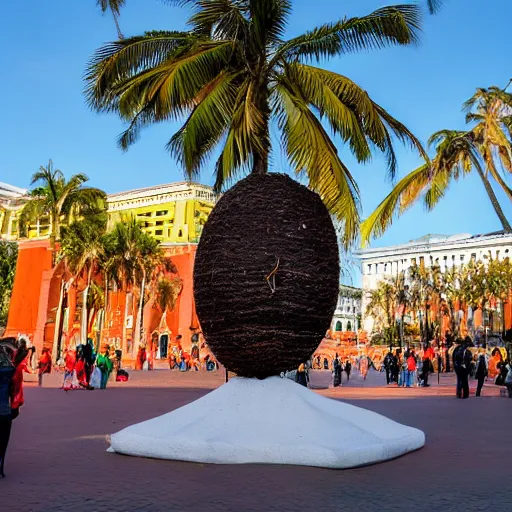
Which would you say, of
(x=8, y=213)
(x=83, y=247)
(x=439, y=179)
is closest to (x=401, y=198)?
(x=439, y=179)

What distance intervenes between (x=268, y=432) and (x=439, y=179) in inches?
524

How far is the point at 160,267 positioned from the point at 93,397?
30099 mm

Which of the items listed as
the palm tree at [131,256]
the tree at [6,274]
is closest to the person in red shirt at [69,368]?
the palm tree at [131,256]

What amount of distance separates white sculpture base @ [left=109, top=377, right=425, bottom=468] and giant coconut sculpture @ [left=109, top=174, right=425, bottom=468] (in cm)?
1

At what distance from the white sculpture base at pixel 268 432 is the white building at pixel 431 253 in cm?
8337

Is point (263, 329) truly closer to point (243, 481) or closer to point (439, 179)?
point (243, 481)

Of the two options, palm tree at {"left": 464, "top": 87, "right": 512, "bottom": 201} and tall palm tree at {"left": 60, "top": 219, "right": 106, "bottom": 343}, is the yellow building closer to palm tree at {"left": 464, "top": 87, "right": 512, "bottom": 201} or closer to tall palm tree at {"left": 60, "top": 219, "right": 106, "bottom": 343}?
tall palm tree at {"left": 60, "top": 219, "right": 106, "bottom": 343}

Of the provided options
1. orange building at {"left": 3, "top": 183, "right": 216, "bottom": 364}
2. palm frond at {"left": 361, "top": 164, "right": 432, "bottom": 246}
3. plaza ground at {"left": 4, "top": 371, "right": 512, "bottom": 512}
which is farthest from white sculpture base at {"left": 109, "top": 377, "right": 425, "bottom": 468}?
orange building at {"left": 3, "top": 183, "right": 216, "bottom": 364}

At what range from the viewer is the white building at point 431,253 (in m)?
98.4

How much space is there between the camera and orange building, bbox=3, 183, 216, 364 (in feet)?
143

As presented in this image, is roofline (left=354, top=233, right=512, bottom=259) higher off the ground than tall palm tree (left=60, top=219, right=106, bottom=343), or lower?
higher

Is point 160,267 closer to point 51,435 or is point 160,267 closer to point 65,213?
point 65,213

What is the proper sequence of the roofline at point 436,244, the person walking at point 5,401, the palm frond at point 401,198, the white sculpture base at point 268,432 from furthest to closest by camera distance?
the roofline at point 436,244 < the palm frond at point 401,198 < the white sculpture base at point 268,432 < the person walking at point 5,401

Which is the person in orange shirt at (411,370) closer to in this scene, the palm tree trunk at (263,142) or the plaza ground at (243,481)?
the plaza ground at (243,481)
